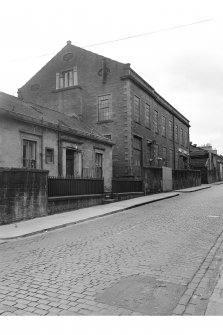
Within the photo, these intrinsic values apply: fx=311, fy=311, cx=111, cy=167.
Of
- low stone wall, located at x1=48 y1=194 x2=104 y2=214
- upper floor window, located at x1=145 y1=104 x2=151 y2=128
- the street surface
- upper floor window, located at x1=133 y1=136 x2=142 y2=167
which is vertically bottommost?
the street surface

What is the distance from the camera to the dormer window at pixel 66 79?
100 ft

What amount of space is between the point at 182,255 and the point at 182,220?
5.44 metres

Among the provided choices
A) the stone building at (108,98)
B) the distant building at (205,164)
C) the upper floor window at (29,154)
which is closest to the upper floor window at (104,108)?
the stone building at (108,98)

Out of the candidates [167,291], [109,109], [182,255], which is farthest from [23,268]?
[109,109]

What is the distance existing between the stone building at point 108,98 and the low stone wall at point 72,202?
356 inches

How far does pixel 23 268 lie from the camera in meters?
6.15

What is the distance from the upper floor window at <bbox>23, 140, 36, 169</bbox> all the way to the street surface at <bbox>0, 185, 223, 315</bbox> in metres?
7.25

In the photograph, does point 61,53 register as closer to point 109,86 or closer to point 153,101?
point 109,86

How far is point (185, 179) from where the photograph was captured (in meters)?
35.2

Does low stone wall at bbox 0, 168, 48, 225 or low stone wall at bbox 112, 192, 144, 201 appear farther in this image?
low stone wall at bbox 112, 192, 144, 201

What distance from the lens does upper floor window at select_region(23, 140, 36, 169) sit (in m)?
16.8

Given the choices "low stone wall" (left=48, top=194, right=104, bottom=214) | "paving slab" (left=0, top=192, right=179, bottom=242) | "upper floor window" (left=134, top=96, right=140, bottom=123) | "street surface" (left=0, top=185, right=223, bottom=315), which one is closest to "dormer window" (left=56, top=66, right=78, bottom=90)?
"upper floor window" (left=134, top=96, right=140, bottom=123)

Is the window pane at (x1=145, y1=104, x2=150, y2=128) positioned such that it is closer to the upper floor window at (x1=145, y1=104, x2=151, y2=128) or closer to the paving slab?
the upper floor window at (x1=145, y1=104, x2=151, y2=128)

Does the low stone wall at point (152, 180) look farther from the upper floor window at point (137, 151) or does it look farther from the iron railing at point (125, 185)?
the upper floor window at point (137, 151)
